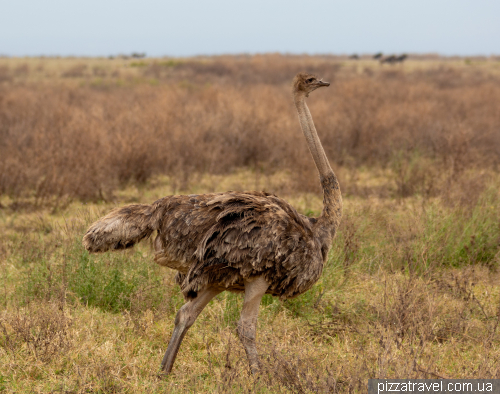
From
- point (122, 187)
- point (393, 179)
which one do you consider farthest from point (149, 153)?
point (393, 179)

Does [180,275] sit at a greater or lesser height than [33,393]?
greater

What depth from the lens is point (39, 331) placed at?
343cm

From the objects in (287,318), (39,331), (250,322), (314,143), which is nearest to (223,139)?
(287,318)

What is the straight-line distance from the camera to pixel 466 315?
13.0 feet

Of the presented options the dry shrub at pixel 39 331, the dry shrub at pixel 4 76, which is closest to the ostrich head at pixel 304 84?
the dry shrub at pixel 39 331

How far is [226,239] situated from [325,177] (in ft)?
2.60

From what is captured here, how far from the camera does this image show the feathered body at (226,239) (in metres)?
2.96

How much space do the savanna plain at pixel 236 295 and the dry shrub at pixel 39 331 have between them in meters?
0.01

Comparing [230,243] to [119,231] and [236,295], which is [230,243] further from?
[236,295]

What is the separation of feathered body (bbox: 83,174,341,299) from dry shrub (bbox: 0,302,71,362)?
0.65 m

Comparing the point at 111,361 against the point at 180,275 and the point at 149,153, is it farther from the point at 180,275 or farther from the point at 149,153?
the point at 149,153

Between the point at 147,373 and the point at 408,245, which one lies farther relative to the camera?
the point at 408,245

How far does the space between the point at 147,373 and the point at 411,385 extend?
57.8 inches

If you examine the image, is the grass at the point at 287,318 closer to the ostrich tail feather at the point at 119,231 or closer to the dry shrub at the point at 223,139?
the ostrich tail feather at the point at 119,231
